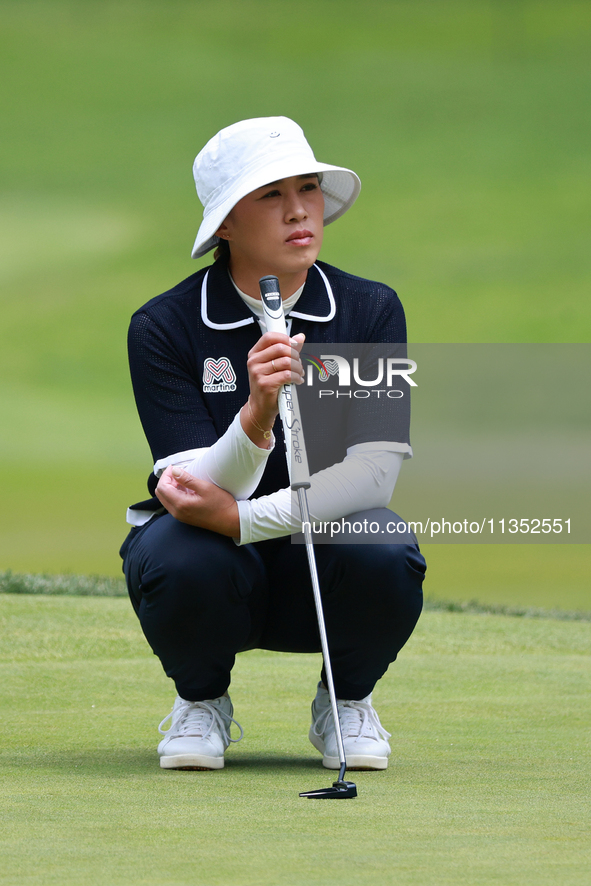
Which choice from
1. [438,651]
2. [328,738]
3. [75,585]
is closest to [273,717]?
[328,738]

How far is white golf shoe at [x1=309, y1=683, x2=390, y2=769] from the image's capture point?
1.87 m

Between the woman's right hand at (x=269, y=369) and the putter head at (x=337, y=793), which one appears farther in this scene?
the woman's right hand at (x=269, y=369)

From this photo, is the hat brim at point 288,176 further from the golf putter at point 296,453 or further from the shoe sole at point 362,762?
the shoe sole at point 362,762

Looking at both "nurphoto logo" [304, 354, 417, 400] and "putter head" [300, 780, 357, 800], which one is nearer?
"putter head" [300, 780, 357, 800]

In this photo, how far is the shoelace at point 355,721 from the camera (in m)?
1.94

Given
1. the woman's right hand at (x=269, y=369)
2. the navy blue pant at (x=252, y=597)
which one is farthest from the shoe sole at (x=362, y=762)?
the woman's right hand at (x=269, y=369)

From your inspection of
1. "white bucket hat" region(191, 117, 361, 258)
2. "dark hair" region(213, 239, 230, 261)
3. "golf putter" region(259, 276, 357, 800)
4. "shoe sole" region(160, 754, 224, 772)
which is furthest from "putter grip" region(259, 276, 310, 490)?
"shoe sole" region(160, 754, 224, 772)

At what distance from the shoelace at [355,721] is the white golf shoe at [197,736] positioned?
17 cm

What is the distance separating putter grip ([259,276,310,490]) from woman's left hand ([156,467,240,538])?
0.39 ft

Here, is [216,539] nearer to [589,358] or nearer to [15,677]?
[15,677]

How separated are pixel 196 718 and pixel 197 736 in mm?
48

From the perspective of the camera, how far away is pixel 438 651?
3.71m

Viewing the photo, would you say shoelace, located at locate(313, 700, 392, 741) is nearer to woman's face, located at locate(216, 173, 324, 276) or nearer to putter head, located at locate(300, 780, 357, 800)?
putter head, located at locate(300, 780, 357, 800)

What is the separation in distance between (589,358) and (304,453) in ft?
5.68
